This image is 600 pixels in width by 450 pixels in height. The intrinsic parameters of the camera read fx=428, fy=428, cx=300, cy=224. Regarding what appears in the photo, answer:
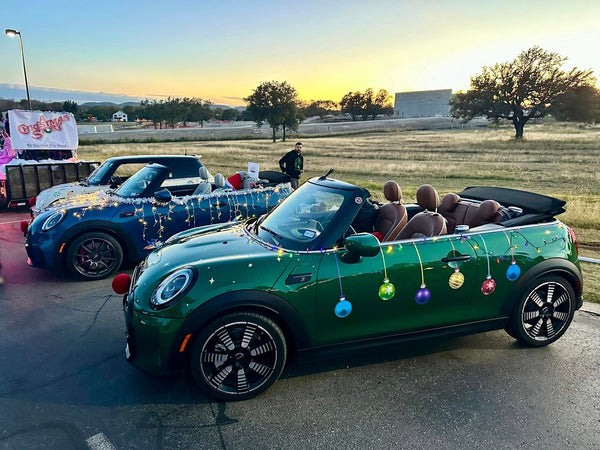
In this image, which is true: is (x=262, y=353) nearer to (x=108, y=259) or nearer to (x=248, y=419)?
(x=248, y=419)

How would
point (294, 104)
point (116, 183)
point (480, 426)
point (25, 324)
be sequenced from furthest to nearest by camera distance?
point (294, 104) → point (116, 183) → point (25, 324) → point (480, 426)

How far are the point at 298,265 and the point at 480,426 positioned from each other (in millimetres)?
1736

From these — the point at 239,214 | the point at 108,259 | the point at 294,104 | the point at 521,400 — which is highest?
the point at 294,104

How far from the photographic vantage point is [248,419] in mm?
3104

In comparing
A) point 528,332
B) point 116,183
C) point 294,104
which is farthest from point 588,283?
point 294,104

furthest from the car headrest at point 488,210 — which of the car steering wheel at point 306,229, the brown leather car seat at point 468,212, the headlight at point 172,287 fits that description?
the headlight at point 172,287

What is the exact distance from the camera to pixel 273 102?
52.2 m

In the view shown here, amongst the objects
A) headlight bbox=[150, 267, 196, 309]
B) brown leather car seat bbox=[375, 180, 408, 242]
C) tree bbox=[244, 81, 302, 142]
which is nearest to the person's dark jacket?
brown leather car seat bbox=[375, 180, 408, 242]

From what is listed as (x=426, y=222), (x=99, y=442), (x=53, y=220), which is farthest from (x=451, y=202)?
(x=53, y=220)

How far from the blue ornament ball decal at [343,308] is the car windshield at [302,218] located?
1.62ft

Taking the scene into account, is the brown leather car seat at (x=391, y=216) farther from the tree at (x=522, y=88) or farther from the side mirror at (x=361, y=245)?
the tree at (x=522, y=88)

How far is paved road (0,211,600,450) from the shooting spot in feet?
9.56

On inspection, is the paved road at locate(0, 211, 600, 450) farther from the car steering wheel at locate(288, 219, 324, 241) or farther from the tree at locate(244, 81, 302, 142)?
the tree at locate(244, 81, 302, 142)

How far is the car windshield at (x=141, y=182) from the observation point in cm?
657
